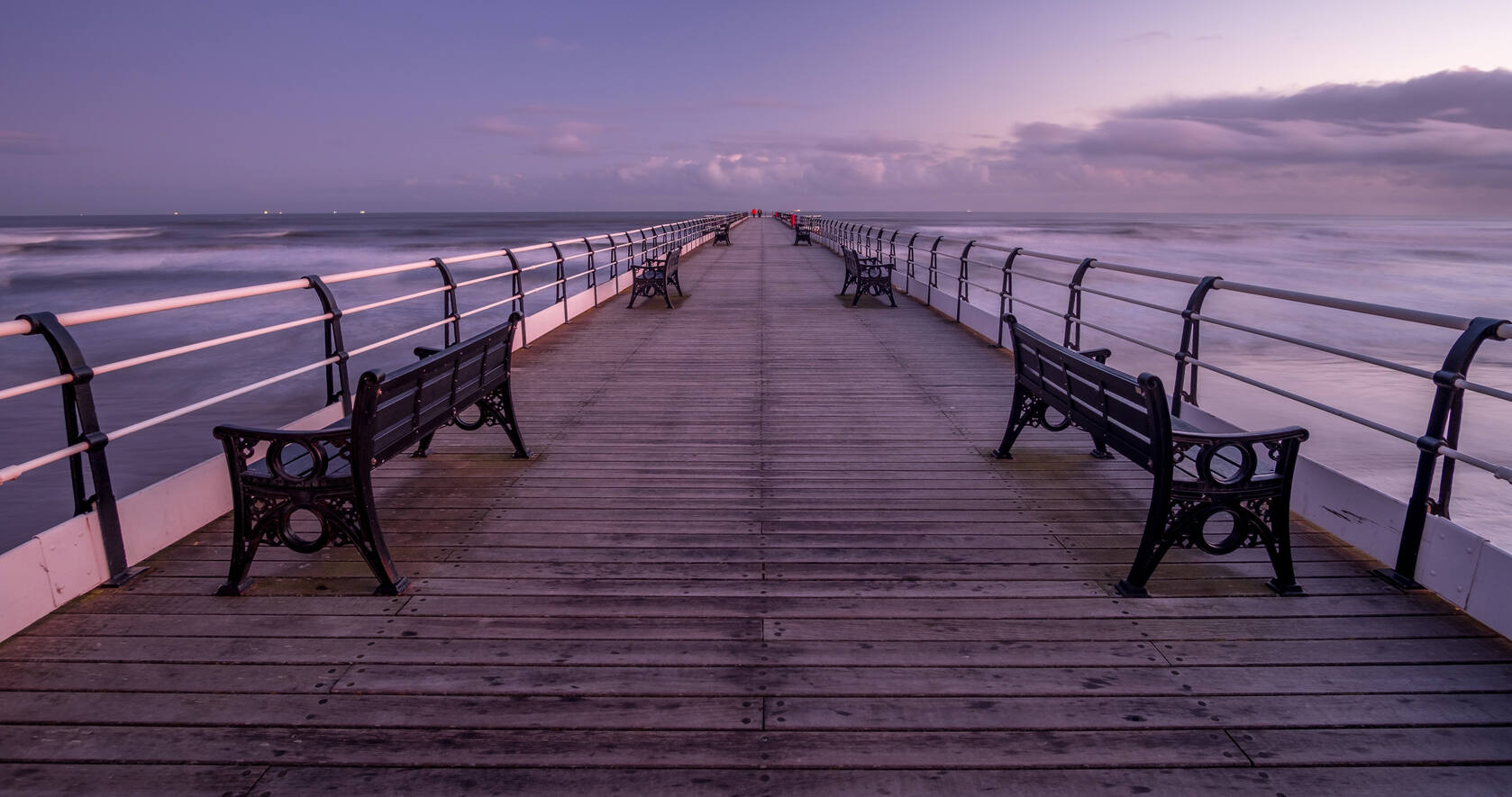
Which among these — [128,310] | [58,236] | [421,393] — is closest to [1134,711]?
[421,393]

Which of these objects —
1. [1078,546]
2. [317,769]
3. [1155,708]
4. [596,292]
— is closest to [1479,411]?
[596,292]

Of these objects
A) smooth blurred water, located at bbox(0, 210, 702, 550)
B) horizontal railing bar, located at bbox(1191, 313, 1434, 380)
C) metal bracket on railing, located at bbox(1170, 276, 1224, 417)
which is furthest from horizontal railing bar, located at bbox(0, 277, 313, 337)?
smooth blurred water, located at bbox(0, 210, 702, 550)

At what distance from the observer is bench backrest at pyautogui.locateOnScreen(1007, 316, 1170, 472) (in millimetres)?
3152

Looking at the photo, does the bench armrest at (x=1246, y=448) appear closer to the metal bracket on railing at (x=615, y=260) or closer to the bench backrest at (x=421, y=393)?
the bench backrest at (x=421, y=393)

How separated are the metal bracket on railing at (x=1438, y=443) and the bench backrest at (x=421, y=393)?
3889 millimetres

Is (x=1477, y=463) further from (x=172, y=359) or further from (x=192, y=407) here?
(x=172, y=359)

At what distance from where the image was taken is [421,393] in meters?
3.81

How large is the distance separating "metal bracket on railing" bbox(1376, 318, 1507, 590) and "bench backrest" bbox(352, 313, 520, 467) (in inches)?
153

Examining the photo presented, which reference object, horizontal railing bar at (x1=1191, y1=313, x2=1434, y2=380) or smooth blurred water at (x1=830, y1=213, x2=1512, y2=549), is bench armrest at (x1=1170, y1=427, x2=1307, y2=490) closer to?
horizontal railing bar at (x1=1191, y1=313, x2=1434, y2=380)

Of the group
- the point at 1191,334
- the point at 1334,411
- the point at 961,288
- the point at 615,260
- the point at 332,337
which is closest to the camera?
the point at 1334,411

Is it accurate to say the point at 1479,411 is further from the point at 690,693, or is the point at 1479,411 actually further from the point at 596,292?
the point at 690,693

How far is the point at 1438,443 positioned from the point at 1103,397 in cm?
122

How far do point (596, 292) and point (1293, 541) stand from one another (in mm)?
11703

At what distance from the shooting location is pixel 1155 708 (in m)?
2.57
